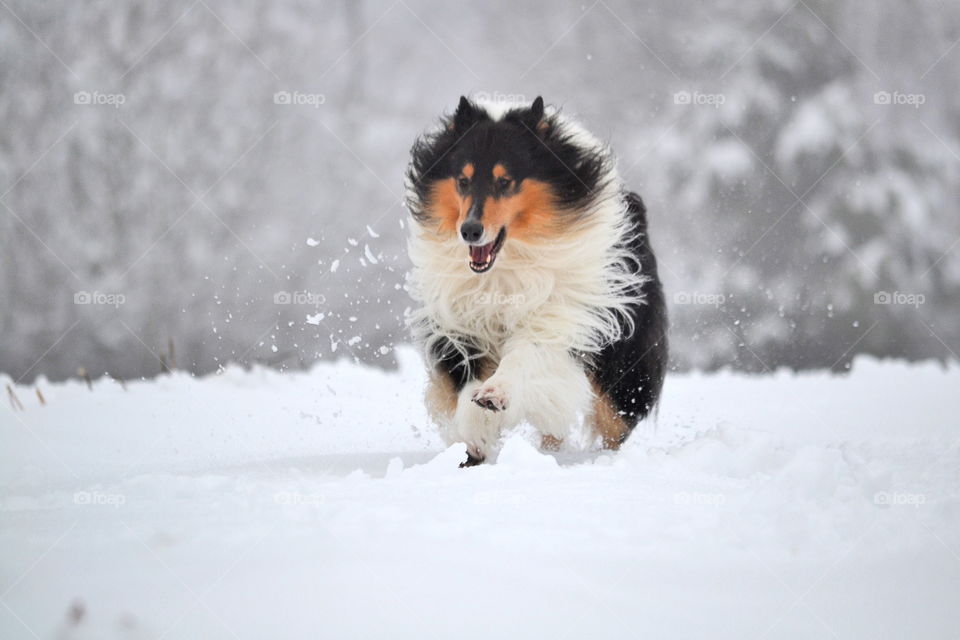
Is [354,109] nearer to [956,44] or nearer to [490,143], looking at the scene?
[956,44]

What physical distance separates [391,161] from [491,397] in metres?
8.85

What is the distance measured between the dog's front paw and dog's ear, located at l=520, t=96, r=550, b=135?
55.8 inches

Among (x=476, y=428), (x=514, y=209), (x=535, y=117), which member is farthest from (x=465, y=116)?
(x=476, y=428)

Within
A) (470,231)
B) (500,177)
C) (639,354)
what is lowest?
(639,354)

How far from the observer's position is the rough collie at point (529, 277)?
4.63 m

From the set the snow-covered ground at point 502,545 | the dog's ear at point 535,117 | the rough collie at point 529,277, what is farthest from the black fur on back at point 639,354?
the dog's ear at point 535,117

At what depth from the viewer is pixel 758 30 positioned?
11.7 m

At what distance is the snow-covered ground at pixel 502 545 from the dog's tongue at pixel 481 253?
3.01 ft

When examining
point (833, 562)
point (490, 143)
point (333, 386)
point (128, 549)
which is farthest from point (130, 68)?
point (833, 562)

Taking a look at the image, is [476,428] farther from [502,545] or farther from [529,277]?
[502,545]

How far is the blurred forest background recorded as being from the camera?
37.7ft

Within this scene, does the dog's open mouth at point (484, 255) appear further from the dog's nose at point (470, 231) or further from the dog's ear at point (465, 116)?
the dog's ear at point (465, 116)

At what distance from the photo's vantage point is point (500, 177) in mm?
4641

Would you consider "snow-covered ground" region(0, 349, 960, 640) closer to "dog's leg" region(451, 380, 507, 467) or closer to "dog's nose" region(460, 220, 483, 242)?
"dog's leg" region(451, 380, 507, 467)
